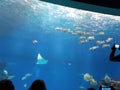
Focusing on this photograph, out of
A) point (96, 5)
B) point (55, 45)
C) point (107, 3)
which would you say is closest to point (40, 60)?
point (55, 45)

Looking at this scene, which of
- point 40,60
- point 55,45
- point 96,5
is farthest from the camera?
point 55,45

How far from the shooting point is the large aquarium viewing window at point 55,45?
8359mm

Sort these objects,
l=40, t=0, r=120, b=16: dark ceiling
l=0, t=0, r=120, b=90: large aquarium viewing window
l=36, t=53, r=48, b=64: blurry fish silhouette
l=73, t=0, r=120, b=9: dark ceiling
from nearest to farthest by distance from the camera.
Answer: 1. l=40, t=0, r=120, b=16: dark ceiling
2. l=73, t=0, r=120, b=9: dark ceiling
3. l=0, t=0, r=120, b=90: large aquarium viewing window
4. l=36, t=53, r=48, b=64: blurry fish silhouette

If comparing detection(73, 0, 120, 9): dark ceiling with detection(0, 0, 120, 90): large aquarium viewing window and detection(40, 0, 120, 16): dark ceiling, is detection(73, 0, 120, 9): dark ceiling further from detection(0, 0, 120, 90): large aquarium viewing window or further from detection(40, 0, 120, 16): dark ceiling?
detection(0, 0, 120, 90): large aquarium viewing window

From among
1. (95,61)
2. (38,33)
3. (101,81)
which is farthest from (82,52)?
(38,33)

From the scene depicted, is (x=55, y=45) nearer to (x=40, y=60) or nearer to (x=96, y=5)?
(x=40, y=60)

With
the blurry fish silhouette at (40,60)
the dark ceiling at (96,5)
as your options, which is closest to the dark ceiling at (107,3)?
the dark ceiling at (96,5)

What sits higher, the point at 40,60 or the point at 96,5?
the point at 96,5

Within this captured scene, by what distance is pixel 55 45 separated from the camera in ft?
30.2

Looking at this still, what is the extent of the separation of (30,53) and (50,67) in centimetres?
84

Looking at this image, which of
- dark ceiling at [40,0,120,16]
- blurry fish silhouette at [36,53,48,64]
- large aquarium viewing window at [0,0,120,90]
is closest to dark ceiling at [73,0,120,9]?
dark ceiling at [40,0,120,16]

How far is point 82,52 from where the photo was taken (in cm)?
991

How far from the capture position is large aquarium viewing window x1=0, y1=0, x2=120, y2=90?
836cm

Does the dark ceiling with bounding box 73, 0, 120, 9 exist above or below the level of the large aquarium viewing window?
above
